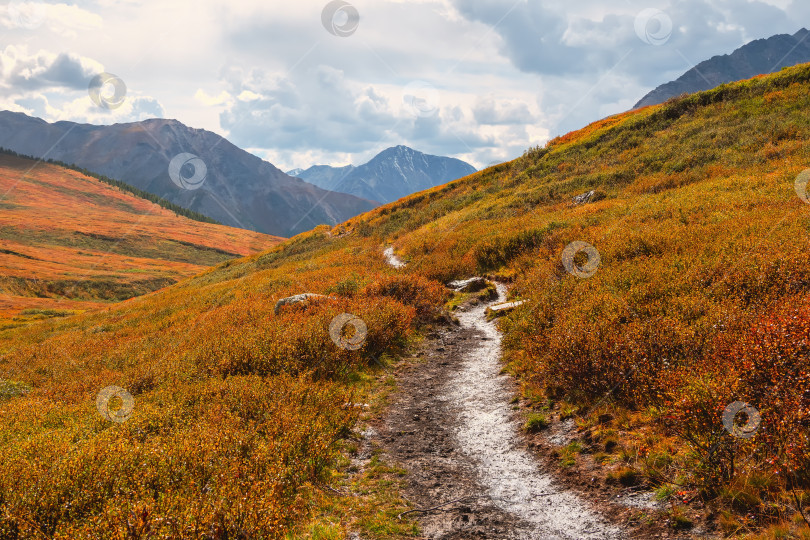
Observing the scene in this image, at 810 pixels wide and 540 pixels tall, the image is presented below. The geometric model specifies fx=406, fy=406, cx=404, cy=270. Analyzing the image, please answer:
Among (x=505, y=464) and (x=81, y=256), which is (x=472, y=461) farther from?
(x=81, y=256)

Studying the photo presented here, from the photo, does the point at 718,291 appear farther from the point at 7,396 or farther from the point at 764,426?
the point at 7,396

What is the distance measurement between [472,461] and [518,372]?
4.05 metres

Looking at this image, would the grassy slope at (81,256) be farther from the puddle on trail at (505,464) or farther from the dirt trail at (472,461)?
the puddle on trail at (505,464)

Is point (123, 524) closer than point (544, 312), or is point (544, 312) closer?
point (123, 524)

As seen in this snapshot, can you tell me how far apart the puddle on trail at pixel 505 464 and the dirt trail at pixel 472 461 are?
0.05ft

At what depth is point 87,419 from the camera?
25.8 feet

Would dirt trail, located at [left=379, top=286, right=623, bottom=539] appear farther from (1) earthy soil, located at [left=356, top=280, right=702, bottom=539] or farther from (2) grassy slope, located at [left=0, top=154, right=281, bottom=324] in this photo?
(2) grassy slope, located at [left=0, top=154, right=281, bottom=324]

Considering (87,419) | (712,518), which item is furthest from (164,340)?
(712,518)

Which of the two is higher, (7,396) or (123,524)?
(123,524)

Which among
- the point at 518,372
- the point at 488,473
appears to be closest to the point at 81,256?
the point at 518,372

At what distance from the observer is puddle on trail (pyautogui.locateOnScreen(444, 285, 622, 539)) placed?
547cm

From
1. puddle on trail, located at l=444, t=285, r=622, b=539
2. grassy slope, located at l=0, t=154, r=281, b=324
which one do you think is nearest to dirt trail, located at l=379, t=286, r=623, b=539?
puddle on trail, located at l=444, t=285, r=622, b=539

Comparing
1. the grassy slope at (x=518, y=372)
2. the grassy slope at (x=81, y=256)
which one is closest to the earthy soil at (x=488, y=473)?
the grassy slope at (x=518, y=372)

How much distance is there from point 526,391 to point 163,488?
301 inches
